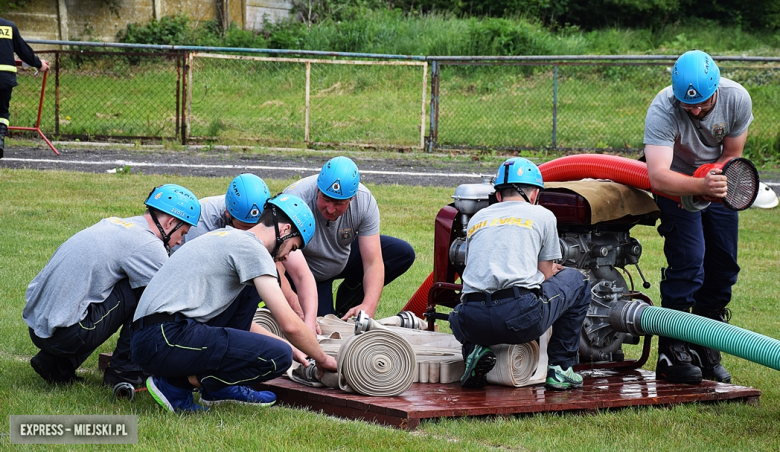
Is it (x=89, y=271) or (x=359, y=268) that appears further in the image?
(x=359, y=268)

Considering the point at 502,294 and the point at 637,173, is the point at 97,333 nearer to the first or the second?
the point at 502,294

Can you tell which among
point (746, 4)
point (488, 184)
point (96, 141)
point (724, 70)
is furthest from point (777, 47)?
point (488, 184)

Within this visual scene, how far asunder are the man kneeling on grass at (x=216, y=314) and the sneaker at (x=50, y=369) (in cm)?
82

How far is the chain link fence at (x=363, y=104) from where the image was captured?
16312 mm

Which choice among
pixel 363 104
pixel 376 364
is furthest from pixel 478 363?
pixel 363 104

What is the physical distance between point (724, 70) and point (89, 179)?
1249 centimetres

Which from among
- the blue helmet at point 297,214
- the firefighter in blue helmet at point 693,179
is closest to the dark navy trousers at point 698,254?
the firefighter in blue helmet at point 693,179

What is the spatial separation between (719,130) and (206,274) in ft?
10.7

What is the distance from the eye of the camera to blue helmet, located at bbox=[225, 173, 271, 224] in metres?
5.73

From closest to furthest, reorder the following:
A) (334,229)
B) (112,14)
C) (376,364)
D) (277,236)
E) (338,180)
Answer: (277,236) < (376,364) < (338,180) < (334,229) < (112,14)

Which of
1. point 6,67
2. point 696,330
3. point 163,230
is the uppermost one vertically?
point 6,67

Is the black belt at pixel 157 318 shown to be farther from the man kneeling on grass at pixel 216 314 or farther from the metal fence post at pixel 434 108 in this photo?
the metal fence post at pixel 434 108

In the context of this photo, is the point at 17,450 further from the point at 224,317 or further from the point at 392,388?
the point at 392,388

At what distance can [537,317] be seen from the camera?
4.98 metres
